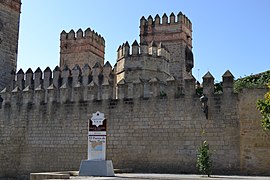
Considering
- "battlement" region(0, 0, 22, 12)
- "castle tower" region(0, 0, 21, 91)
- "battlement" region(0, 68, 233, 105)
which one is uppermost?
"battlement" region(0, 0, 22, 12)

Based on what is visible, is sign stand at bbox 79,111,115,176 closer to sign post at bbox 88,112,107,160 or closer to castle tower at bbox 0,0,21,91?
sign post at bbox 88,112,107,160

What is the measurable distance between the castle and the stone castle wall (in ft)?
0.11

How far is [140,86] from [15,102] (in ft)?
21.0

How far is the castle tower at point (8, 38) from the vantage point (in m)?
21.5

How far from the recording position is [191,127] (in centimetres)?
1424

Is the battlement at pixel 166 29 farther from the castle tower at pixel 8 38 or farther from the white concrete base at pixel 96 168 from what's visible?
the white concrete base at pixel 96 168

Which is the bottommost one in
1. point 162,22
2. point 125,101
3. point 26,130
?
point 26,130

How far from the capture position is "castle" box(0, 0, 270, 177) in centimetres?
1359

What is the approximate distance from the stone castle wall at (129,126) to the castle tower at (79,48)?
778 centimetres

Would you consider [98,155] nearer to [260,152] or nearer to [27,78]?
[260,152]

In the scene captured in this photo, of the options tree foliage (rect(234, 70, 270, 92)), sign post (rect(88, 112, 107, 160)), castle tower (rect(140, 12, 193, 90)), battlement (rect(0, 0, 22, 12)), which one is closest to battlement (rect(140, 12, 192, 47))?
castle tower (rect(140, 12, 193, 90))

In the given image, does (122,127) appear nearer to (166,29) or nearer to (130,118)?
(130,118)

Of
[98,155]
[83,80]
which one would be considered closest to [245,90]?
[98,155]

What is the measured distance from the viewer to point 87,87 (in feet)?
54.7
